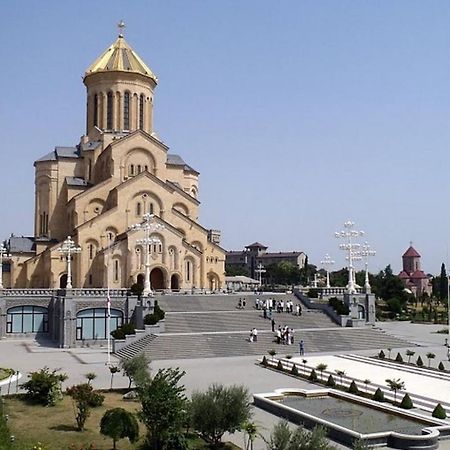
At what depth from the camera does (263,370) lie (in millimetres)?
29453

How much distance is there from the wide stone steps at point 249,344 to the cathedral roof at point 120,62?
31178 millimetres

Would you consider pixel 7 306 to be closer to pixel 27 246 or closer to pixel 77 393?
pixel 27 246

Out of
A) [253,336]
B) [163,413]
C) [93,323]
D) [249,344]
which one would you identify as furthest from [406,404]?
[93,323]

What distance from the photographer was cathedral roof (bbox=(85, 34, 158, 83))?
58.6 m

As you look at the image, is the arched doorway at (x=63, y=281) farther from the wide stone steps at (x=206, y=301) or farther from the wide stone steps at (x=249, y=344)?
the wide stone steps at (x=249, y=344)

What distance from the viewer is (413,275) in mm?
119312

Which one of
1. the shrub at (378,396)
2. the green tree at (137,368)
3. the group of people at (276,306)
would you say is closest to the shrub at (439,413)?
the shrub at (378,396)

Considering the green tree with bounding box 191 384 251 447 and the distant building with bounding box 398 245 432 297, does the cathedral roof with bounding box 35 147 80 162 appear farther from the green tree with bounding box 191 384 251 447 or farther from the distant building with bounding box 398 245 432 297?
the distant building with bounding box 398 245 432 297

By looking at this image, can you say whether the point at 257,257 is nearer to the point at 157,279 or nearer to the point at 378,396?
the point at 157,279

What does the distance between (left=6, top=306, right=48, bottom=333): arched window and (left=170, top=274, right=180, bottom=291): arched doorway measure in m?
11.4

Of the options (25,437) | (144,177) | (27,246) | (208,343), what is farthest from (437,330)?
(25,437)

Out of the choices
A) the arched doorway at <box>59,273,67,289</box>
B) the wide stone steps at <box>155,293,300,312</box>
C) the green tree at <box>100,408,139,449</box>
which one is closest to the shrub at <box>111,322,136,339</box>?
the wide stone steps at <box>155,293,300,312</box>

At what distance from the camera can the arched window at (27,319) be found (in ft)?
139

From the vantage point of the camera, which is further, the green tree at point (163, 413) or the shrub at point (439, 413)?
the shrub at point (439, 413)
